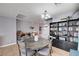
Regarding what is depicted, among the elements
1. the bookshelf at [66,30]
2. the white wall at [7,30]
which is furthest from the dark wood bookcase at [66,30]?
the white wall at [7,30]

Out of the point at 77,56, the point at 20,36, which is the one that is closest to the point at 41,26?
the point at 20,36

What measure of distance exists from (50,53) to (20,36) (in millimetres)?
552

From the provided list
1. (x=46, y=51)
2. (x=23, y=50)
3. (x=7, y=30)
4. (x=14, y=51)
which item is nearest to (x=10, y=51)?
(x=14, y=51)

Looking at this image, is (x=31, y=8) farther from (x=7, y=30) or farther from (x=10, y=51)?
(x=10, y=51)

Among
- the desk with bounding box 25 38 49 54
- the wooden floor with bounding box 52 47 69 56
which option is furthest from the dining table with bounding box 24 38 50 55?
the wooden floor with bounding box 52 47 69 56

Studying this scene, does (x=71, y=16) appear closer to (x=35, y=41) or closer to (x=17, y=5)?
(x=35, y=41)

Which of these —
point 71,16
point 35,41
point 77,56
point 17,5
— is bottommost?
point 77,56

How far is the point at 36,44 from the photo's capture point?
1.37m

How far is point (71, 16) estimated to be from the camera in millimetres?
1248

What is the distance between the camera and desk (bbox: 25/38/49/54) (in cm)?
135

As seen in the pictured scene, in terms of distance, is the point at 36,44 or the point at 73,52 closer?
the point at 73,52

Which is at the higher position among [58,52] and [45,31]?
[45,31]

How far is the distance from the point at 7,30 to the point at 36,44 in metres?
0.51

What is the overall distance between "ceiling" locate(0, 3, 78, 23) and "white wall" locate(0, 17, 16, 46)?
0.26 ft
